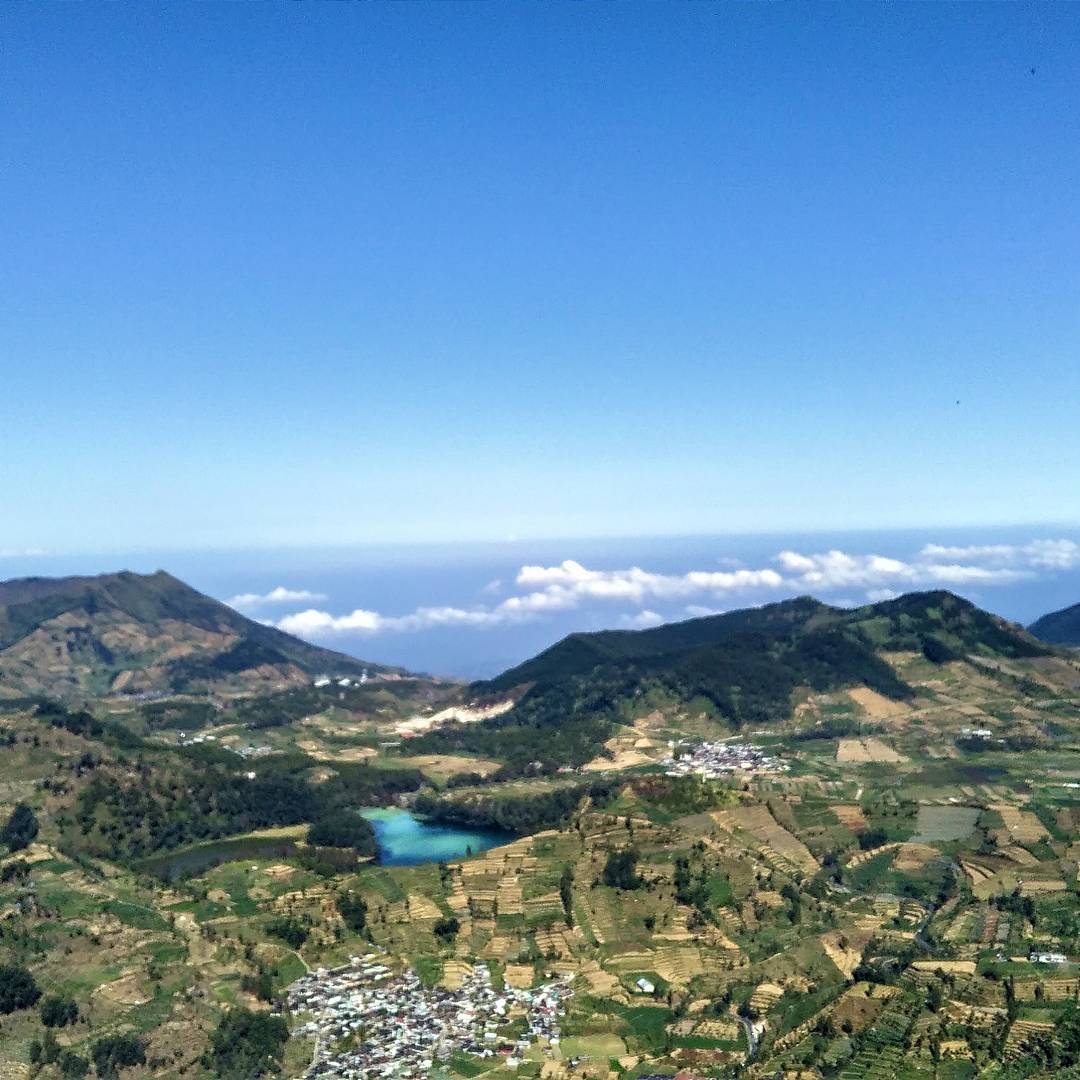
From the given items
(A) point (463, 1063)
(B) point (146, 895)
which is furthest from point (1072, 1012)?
(B) point (146, 895)

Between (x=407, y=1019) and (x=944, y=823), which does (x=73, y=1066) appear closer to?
(x=407, y=1019)

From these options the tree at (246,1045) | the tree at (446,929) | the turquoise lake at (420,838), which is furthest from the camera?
the turquoise lake at (420,838)

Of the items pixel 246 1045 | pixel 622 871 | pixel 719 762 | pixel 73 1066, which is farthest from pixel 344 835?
pixel 73 1066

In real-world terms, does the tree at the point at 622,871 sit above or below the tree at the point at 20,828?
below

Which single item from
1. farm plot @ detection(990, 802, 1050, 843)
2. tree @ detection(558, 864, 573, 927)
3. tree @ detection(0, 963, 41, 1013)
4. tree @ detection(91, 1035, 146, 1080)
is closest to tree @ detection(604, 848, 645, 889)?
tree @ detection(558, 864, 573, 927)

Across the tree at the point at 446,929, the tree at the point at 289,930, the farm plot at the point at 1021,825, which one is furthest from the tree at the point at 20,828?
the farm plot at the point at 1021,825

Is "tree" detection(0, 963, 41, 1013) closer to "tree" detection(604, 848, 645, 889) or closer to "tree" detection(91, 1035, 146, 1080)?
"tree" detection(91, 1035, 146, 1080)

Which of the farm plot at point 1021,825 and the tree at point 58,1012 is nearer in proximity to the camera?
the tree at point 58,1012

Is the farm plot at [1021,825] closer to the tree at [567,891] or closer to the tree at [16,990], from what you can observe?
the tree at [567,891]
